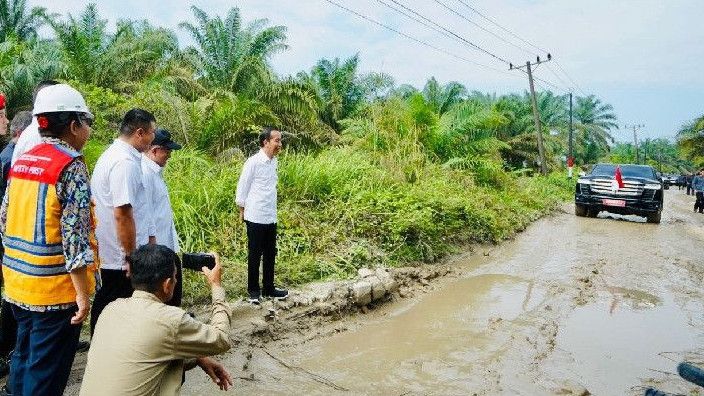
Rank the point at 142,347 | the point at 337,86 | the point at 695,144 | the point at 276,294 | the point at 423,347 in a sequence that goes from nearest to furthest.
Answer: the point at 142,347 < the point at 423,347 < the point at 276,294 < the point at 337,86 < the point at 695,144

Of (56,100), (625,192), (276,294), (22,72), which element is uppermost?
(22,72)

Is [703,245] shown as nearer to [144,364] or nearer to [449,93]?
[144,364]

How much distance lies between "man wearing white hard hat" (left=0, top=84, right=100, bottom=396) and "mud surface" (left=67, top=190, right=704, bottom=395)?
119 centimetres

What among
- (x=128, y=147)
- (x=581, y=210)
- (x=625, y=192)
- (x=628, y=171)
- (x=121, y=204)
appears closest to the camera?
(x=121, y=204)

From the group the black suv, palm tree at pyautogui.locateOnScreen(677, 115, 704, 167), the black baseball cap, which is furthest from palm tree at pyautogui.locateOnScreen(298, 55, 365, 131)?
palm tree at pyautogui.locateOnScreen(677, 115, 704, 167)

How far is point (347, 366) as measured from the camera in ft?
14.4

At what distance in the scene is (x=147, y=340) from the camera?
221 cm

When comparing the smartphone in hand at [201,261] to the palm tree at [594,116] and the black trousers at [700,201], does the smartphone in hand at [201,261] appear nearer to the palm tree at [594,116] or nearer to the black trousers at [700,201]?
the black trousers at [700,201]

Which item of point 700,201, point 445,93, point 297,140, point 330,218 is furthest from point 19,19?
point 700,201

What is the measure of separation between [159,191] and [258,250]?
1.66 metres

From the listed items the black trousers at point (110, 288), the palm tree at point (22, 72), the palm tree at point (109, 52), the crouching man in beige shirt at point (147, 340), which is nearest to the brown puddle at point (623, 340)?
the crouching man in beige shirt at point (147, 340)

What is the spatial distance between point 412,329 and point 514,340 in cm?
96

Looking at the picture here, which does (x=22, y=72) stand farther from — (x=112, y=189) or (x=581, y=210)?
(x=581, y=210)

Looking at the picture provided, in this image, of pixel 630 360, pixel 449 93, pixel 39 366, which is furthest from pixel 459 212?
pixel 449 93
